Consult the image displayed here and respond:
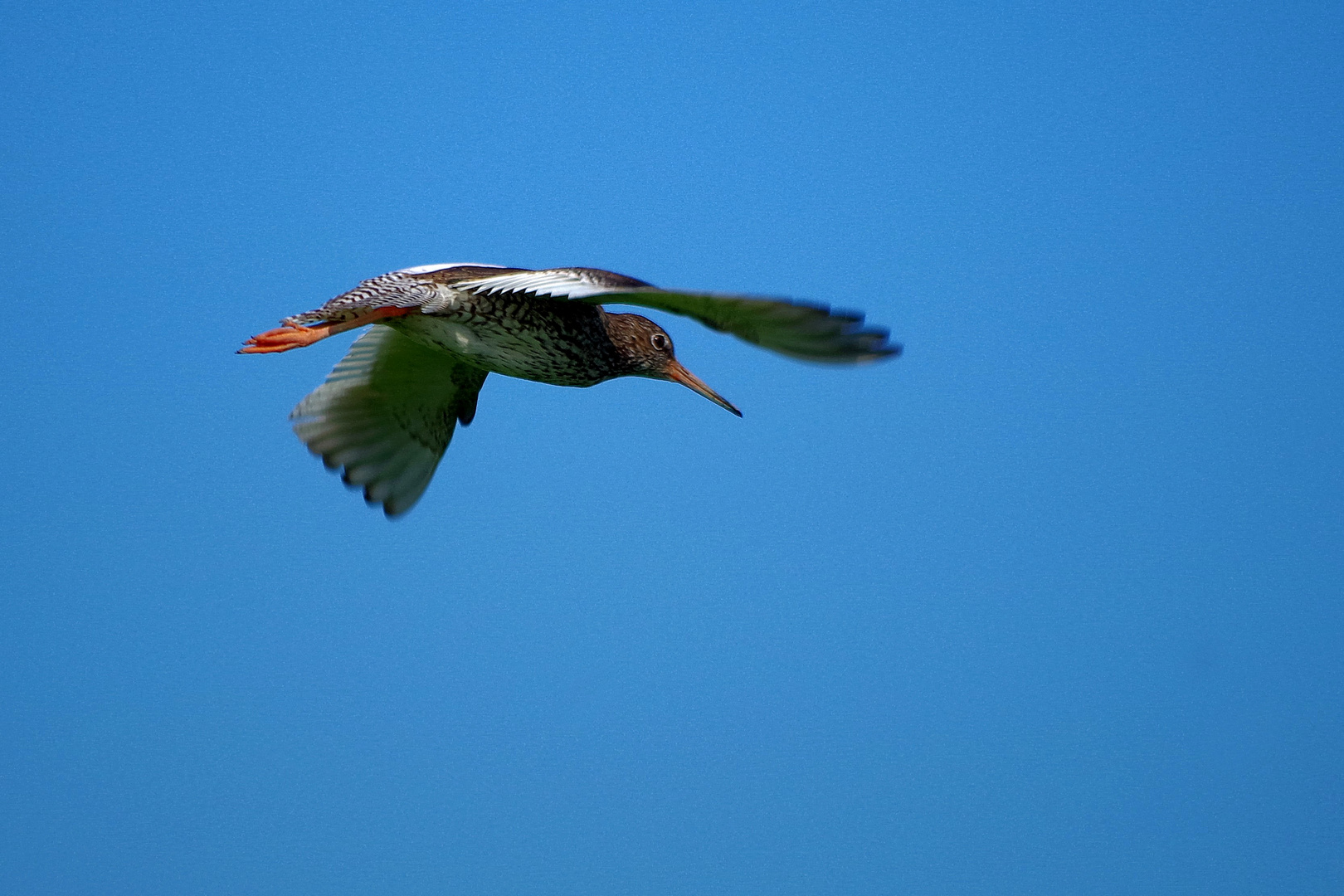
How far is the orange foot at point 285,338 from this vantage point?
5.65 meters

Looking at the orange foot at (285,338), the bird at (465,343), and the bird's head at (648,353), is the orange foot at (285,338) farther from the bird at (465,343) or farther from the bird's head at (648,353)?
the bird's head at (648,353)

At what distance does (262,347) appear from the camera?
564cm

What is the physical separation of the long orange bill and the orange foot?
A: 1759 millimetres

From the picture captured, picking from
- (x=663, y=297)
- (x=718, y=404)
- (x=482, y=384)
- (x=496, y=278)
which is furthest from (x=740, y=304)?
(x=482, y=384)

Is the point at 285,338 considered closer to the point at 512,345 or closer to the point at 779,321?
the point at 512,345

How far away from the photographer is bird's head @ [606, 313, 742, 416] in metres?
6.36

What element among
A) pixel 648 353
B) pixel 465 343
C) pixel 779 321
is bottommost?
pixel 779 321

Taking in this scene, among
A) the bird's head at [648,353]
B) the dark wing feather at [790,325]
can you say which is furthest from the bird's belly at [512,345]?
the dark wing feather at [790,325]

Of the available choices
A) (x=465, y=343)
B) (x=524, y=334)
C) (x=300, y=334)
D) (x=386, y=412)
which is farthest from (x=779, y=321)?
(x=386, y=412)

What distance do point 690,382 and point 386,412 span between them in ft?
7.10

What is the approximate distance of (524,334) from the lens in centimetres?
599

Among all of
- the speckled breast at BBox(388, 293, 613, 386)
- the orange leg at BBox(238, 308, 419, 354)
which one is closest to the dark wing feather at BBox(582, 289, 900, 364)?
the speckled breast at BBox(388, 293, 613, 386)

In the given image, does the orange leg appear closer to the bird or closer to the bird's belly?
the bird

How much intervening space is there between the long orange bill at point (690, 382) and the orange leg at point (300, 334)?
1.45 metres
